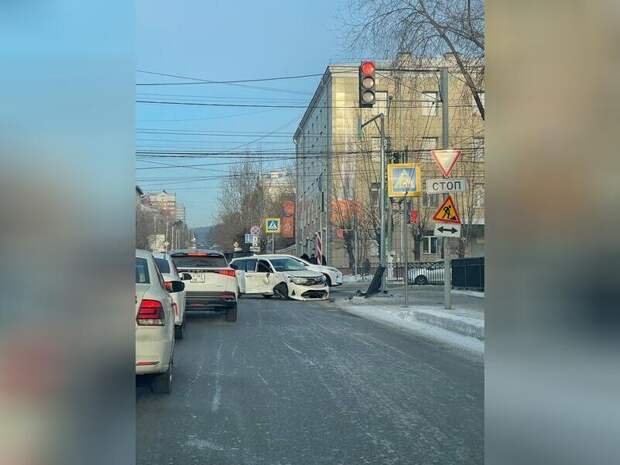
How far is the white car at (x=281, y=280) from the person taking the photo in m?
20.9

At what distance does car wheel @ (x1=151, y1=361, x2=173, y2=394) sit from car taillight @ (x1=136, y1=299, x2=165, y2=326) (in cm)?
71

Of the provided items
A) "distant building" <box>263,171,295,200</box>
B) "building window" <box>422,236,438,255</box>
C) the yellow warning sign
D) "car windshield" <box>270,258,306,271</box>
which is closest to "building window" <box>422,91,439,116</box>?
the yellow warning sign

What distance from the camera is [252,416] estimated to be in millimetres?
5582

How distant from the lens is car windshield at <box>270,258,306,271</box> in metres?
21.9

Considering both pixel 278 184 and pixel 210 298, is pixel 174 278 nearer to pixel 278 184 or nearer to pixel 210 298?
pixel 210 298

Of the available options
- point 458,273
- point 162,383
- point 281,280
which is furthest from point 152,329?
point 458,273

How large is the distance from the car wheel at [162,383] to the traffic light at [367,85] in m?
9.85

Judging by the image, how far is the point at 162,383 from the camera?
6273mm

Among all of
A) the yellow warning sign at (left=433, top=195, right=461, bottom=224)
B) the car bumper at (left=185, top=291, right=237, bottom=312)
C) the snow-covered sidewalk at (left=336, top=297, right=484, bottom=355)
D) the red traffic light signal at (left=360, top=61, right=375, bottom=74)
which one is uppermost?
the red traffic light signal at (left=360, top=61, right=375, bottom=74)

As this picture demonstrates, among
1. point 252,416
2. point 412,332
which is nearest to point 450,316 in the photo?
point 412,332

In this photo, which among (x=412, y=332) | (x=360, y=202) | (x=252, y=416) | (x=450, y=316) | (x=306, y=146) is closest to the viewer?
(x=252, y=416)

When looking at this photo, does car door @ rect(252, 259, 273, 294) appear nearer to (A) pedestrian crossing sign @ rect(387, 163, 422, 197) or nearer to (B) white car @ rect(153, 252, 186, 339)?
(A) pedestrian crossing sign @ rect(387, 163, 422, 197)

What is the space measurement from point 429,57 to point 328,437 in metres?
12.0

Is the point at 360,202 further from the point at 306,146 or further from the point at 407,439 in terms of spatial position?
the point at 407,439
